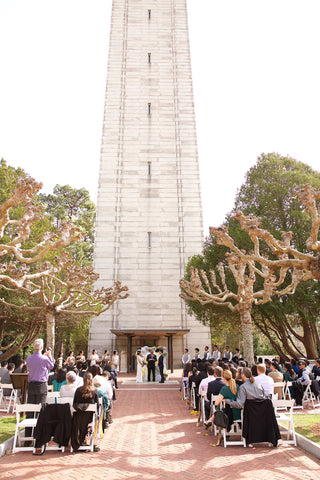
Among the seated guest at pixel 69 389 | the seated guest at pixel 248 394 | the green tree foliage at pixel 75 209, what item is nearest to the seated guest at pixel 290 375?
the seated guest at pixel 248 394

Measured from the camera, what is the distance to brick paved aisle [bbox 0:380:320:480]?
225 inches

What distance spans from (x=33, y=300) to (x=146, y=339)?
10727 mm

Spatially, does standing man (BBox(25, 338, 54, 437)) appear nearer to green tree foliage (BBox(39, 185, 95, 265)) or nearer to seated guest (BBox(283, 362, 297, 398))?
seated guest (BBox(283, 362, 297, 398))

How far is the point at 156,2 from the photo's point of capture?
3881cm

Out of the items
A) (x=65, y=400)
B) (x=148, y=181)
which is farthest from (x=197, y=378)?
→ (x=148, y=181)

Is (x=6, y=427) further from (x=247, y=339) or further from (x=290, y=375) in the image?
(x=247, y=339)

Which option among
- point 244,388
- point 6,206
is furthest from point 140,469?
point 6,206

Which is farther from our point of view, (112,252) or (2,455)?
(112,252)

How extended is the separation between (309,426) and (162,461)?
3.91 meters

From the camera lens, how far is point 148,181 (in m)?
32.6

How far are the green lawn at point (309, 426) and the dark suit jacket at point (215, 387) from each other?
1855 millimetres

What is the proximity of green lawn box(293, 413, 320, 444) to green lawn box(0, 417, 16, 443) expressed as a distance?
615 centimetres

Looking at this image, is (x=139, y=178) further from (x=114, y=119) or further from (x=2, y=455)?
(x=2, y=455)

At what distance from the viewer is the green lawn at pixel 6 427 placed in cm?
751
